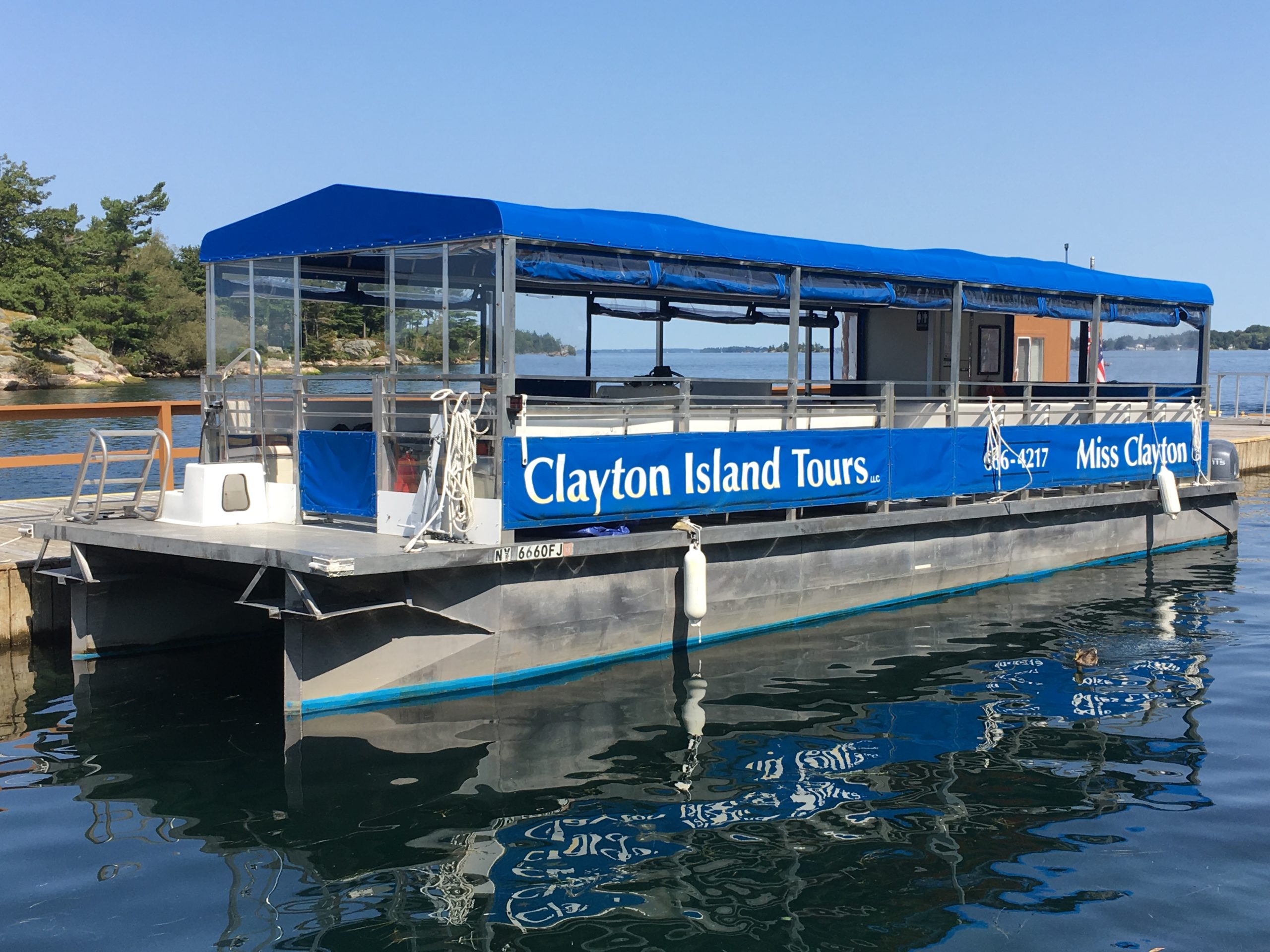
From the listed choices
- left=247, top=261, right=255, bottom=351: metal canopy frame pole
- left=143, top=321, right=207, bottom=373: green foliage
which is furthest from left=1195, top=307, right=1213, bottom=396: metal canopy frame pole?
left=143, top=321, right=207, bottom=373: green foliage

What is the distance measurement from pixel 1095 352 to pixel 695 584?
838 centimetres

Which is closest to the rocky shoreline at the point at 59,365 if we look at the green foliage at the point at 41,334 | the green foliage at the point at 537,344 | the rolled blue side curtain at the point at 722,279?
the green foliage at the point at 41,334

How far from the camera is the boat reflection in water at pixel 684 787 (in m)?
6.32

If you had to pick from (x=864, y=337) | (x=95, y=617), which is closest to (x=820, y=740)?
(x=95, y=617)

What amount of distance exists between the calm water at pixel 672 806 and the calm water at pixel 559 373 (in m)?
3.30

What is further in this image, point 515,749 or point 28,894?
point 515,749

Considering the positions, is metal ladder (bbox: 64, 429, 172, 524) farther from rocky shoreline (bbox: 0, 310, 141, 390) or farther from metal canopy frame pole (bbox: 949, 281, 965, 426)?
rocky shoreline (bbox: 0, 310, 141, 390)

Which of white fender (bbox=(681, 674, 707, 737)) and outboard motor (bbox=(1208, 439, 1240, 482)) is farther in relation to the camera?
outboard motor (bbox=(1208, 439, 1240, 482))

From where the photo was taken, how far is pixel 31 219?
255 feet

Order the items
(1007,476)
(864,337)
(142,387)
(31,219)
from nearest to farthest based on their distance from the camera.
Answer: (1007,476), (864,337), (142,387), (31,219)

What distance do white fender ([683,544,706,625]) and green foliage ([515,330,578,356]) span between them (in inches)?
87.6

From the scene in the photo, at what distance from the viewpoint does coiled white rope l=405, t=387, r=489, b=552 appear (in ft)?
32.1

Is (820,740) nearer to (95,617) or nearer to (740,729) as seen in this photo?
(740,729)

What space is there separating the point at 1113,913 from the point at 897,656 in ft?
17.8
